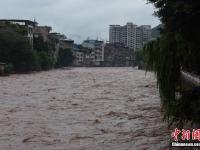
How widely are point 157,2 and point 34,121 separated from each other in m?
8.77

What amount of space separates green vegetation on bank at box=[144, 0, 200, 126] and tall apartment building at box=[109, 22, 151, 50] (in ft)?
511

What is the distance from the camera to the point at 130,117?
56.3 feet

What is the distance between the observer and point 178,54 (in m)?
8.89

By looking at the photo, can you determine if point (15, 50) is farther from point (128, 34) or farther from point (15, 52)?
point (128, 34)

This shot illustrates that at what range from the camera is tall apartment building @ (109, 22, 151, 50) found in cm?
17088

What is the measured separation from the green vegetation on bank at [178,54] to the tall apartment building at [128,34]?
156 metres

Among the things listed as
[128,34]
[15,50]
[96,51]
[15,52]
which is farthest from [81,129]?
[128,34]

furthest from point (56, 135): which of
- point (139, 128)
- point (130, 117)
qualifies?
point (130, 117)

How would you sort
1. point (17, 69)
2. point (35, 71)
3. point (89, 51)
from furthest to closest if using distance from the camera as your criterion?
point (89, 51), point (35, 71), point (17, 69)

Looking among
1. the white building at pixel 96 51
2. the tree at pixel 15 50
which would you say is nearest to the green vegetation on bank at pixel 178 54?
the tree at pixel 15 50

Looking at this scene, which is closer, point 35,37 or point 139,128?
point 139,128

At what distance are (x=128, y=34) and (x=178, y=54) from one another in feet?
558

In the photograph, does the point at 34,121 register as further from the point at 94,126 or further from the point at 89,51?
the point at 89,51

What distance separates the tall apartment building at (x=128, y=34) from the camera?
171 metres
